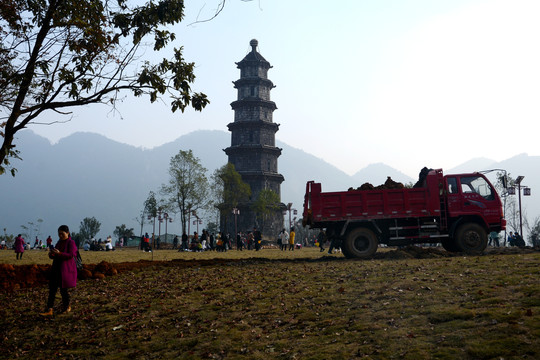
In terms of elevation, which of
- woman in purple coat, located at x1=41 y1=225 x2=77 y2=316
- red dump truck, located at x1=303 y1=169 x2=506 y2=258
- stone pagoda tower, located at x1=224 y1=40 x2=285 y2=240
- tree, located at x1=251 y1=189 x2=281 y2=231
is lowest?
woman in purple coat, located at x1=41 y1=225 x2=77 y2=316

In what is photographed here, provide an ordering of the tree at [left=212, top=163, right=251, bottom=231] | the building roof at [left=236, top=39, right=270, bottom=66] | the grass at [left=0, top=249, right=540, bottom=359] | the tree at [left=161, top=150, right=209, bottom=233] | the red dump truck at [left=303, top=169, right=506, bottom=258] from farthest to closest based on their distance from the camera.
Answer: the building roof at [left=236, top=39, right=270, bottom=66]
the tree at [left=212, top=163, right=251, bottom=231]
the tree at [left=161, top=150, right=209, bottom=233]
the red dump truck at [left=303, top=169, right=506, bottom=258]
the grass at [left=0, top=249, right=540, bottom=359]

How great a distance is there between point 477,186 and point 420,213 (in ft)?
8.77

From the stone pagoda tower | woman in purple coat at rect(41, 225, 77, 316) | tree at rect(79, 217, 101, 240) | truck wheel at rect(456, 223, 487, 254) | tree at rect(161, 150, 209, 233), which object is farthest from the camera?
tree at rect(79, 217, 101, 240)

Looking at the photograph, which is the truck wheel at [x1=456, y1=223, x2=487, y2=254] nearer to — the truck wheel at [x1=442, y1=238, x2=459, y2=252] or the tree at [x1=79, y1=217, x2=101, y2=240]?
the truck wheel at [x1=442, y1=238, x2=459, y2=252]

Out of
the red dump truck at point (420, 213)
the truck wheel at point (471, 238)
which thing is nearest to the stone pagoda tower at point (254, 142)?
the red dump truck at point (420, 213)

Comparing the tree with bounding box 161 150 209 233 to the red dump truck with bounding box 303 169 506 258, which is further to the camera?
the tree with bounding box 161 150 209 233

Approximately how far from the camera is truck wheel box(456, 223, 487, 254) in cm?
1730

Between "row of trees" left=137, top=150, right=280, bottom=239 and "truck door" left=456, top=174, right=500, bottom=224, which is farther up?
"row of trees" left=137, top=150, right=280, bottom=239

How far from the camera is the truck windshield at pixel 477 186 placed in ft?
58.0

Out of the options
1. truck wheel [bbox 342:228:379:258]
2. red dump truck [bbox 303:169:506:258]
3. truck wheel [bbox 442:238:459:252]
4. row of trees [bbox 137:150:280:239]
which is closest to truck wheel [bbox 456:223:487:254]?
red dump truck [bbox 303:169:506:258]

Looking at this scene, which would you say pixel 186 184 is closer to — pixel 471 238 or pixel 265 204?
pixel 265 204

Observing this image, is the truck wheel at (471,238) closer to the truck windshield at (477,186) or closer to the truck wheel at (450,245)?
the truck wheel at (450,245)

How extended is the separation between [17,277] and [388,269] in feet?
37.7

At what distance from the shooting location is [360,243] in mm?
17812
